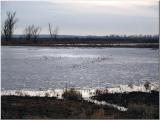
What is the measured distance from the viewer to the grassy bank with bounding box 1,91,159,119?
38.6 feet

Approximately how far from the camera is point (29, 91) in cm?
1734

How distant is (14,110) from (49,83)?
801 cm

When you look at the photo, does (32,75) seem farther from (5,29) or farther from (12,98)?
(5,29)

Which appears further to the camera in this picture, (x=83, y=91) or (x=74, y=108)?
(x=83, y=91)

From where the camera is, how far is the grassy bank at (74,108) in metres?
11.8

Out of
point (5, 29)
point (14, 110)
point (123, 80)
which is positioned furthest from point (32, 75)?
point (5, 29)

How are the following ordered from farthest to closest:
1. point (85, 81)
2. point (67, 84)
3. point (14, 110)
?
point (85, 81) → point (67, 84) → point (14, 110)

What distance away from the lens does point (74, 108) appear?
512 inches

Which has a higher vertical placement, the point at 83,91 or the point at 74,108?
the point at 74,108

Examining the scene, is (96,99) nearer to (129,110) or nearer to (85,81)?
(129,110)

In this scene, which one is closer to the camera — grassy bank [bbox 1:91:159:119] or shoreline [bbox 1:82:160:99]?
grassy bank [bbox 1:91:159:119]

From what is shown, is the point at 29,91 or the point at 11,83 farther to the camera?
the point at 11,83

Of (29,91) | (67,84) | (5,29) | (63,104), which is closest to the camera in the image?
(63,104)

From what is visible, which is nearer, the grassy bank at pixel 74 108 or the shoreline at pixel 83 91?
the grassy bank at pixel 74 108
